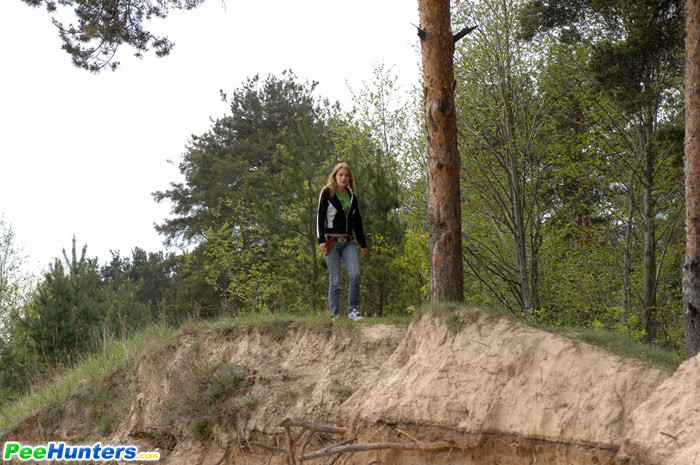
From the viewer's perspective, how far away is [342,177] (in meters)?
8.05

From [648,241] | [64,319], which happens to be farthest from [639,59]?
[64,319]

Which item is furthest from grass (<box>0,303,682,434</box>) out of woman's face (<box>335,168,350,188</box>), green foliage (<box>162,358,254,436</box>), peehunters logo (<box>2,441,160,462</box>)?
woman's face (<box>335,168,350,188</box>)

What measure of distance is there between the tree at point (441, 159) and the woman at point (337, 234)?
154 cm

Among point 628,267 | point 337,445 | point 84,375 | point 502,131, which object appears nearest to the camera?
point 337,445

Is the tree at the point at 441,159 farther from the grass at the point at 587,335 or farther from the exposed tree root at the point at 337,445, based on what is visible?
→ the exposed tree root at the point at 337,445

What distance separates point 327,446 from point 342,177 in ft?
12.6

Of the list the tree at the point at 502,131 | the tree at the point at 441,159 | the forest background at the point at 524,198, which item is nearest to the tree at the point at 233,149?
the forest background at the point at 524,198

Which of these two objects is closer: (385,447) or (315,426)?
(385,447)

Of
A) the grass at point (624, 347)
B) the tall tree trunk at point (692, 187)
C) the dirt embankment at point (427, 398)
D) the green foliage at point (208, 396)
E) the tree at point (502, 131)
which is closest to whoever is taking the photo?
the dirt embankment at point (427, 398)

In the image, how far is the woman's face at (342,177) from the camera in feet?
26.4

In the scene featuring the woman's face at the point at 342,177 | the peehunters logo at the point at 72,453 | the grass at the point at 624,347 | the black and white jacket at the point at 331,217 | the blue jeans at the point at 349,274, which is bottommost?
the peehunters logo at the point at 72,453

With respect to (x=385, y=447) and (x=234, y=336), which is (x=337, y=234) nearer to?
(x=234, y=336)

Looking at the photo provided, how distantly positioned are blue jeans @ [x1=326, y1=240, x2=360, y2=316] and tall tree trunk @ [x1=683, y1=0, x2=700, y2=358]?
13.4 ft

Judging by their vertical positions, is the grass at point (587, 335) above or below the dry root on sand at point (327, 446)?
above
